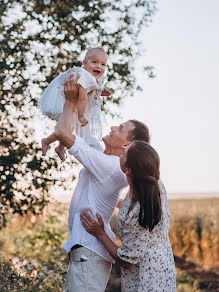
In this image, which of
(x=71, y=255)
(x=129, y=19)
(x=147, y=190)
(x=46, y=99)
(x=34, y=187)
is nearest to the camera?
(x=147, y=190)

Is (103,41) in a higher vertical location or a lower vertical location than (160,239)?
higher

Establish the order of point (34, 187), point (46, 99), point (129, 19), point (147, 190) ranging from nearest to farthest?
point (147, 190) → point (46, 99) → point (34, 187) → point (129, 19)

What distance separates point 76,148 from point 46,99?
0.87m

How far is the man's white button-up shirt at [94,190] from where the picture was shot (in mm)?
2977

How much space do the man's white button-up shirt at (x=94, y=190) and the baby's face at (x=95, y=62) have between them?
879mm

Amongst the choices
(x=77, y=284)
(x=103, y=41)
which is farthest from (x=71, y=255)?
(x=103, y=41)

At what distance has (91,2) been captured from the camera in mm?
6836

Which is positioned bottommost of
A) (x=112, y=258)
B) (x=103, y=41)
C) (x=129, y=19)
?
(x=112, y=258)

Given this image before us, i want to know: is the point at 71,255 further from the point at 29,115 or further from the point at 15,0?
the point at 15,0

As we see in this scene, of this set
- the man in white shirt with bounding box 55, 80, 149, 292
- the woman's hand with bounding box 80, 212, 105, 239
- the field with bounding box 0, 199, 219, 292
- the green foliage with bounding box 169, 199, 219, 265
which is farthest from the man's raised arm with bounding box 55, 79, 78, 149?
the green foliage with bounding box 169, 199, 219, 265

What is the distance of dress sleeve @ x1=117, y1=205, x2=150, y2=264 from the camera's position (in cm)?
279

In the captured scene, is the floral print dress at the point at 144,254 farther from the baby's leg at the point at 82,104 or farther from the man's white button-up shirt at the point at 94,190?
the baby's leg at the point at 82,104

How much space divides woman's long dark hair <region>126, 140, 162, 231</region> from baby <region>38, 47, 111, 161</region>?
737 millimetres

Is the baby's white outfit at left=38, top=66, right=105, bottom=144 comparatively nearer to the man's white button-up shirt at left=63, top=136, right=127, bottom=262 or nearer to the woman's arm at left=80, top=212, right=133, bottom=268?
the man's white button-up shirt at left=63, top=136, right=127, bottom=262
